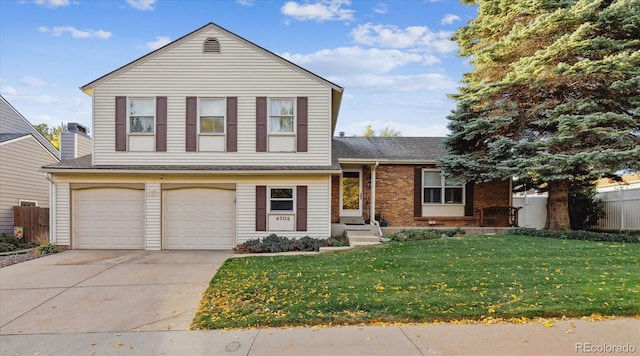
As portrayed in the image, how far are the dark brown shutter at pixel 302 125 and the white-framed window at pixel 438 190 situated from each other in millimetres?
Result: 5174

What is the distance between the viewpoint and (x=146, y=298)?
6594 mm

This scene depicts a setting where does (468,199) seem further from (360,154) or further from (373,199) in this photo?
(360,154)

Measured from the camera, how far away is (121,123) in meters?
12.5

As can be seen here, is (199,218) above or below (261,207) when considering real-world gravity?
below

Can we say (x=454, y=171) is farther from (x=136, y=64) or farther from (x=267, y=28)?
(x=136, y=64)

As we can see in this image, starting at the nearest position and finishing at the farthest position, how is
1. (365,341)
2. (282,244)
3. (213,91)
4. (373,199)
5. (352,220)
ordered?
(365,341), (282,244), (213,91), (373,199), (352,220)

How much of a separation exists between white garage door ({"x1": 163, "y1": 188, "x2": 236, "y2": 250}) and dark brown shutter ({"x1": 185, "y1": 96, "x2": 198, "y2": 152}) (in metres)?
1.60

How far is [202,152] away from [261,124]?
2225 mm

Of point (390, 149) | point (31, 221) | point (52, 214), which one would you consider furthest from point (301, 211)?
point (31, 221)

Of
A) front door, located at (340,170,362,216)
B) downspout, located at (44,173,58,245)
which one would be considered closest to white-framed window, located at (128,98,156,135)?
downspout, located at (44,173,58,245)

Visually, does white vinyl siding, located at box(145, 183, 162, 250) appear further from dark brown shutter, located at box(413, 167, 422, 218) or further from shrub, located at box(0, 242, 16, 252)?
dark brown shutter, located at box(413, 167, 422, 218)

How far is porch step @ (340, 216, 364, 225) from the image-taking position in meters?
13.9

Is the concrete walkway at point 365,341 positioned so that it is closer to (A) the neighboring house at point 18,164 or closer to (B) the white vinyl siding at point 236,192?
(B) the white vinyl siding at point 236,192

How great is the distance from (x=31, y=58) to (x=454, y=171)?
59.4ft
